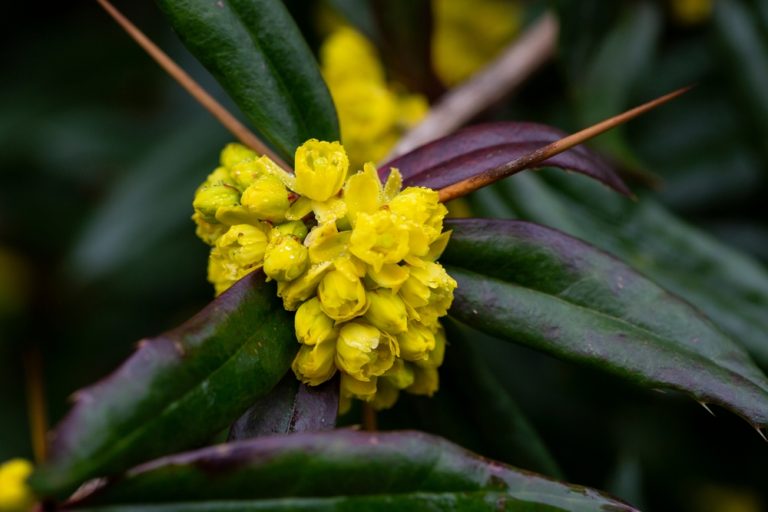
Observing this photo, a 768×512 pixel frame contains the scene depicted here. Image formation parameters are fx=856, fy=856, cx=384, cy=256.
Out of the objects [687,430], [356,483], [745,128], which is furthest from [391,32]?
[687,430]

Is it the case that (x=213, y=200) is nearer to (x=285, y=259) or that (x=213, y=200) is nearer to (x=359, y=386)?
(x=285, y=259)

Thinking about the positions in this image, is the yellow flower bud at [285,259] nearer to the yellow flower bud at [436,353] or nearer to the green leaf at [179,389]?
the green leaf at [179,389]

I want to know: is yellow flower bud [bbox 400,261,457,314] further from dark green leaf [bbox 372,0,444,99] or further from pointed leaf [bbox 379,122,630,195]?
dark green leaf [bbox 372,0,444,99]

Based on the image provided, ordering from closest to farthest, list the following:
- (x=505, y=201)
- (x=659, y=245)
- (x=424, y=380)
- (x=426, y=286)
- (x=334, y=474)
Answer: (x=334, y=474) → (x=426, y=286) → (x=424, y=380) → (x=505, y=201) → (x=659, y=245)

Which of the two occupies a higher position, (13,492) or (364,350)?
(364,350)

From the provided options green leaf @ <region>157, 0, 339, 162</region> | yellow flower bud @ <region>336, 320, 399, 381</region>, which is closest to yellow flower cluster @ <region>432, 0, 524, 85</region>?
green leaf @ <region>157, 0, 339, 162</region>

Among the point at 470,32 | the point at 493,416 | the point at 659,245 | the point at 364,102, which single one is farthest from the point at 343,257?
the point at 470,32
